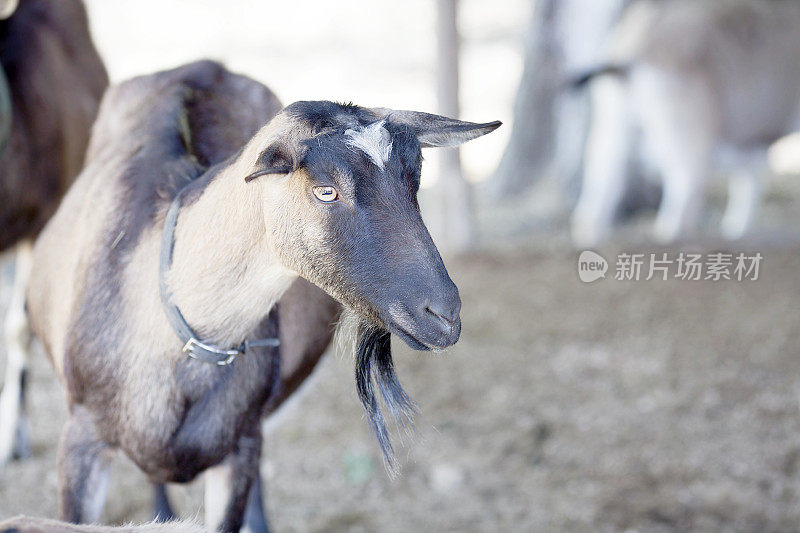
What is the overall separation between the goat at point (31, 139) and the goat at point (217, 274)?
3.08 feet

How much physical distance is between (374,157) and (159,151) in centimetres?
82

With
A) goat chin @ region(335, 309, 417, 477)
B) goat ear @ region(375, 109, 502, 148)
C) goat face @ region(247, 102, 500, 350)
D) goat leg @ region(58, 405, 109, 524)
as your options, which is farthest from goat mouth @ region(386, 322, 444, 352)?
goat leg @ region(58, 405, 109, 524)

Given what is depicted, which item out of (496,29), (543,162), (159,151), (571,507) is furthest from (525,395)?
(496,29)

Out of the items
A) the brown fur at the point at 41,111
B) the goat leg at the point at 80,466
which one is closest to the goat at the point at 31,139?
the brown fur at the point at 41,111

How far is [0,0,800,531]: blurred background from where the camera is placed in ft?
9.84

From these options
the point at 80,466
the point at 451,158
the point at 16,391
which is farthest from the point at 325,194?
the point at 451,158

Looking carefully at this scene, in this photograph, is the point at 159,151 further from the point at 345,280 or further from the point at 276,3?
the point at 276,3

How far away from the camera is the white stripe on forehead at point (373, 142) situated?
1.58 metres

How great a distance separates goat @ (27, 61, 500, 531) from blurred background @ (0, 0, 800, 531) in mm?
438

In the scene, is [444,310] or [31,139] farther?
[31,139]

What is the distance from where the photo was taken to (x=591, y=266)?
17.3ft

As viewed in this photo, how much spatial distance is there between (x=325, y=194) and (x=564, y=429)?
2.30m

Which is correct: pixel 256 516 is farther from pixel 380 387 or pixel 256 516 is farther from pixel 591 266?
pixel 591 266

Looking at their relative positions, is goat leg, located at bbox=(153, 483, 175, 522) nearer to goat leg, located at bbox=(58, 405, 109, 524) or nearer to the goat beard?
goat leg, located at bbox=(58, 405, 109, 524)
